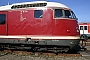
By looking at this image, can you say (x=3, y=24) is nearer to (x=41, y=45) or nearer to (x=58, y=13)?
(x=41, y=45)

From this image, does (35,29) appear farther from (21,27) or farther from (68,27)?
(68,27)

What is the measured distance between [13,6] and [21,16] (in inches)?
40.8

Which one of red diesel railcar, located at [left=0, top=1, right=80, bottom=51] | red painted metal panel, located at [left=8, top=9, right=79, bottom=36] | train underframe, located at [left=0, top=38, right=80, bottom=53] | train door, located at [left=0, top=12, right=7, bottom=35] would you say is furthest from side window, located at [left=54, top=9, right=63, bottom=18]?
train door, located at [left=0, top=12, right=7, bottom=35]

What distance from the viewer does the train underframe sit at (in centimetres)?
1097

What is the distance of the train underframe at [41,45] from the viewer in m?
11.0

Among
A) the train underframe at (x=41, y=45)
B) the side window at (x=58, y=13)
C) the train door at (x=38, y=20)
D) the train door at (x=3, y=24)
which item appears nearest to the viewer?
the train underframe at (x=41, y=45)

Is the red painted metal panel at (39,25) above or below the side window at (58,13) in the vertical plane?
below

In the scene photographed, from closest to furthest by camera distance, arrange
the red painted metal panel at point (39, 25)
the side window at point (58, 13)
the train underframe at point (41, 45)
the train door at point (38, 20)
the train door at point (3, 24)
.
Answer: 1. the train underframe at point (41, 45)
2. the red painted metal panel at point (39, 25)
3. the side window at point (58, 13)
4. the train door at point (38, 20)
5. the train door at point (3, 24)

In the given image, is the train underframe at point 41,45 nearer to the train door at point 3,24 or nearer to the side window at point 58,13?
the train door at point 3,24

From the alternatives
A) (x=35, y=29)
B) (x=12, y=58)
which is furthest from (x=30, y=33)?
(x=12, y=58)

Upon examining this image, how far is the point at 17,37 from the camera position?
12.0 metres

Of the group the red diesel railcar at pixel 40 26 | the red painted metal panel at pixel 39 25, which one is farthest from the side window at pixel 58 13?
the red painted metal panel at pixel 39 25

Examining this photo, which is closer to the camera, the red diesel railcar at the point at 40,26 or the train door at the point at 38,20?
the red diesel railcar at the point at 40,26

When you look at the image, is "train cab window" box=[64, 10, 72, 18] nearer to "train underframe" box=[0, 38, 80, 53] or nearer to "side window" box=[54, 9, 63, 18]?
"side window" box=[54, 9, 63, 18]
